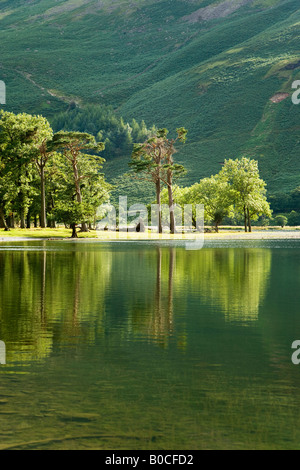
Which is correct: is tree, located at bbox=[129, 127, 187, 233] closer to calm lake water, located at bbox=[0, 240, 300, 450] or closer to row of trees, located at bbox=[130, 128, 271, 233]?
row of trees, located at bbox=[130, 128, 271, 233]

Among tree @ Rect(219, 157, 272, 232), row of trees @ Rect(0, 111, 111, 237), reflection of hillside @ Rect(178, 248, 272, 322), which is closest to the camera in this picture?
reflection of hillside @ Rect(178, 248, 272, 322)

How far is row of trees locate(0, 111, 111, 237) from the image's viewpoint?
250 ft

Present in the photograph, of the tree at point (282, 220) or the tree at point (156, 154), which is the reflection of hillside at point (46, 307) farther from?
the tree at point (282, 220)

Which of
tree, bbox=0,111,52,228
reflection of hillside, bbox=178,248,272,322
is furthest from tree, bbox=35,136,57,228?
reflection of hillside, bbox=178,248,272,322

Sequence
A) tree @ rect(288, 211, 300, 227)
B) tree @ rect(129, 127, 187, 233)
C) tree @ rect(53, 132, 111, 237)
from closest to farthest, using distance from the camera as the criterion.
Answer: tree @ rect(53, 132, 111, 237) → tree @ rect(129, 127, 187, 233) → tree @ rect(288, 211, 300, 227)

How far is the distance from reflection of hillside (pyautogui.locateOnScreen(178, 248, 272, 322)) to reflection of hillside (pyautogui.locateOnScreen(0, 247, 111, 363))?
3.44 m

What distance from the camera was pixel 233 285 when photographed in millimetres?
21766

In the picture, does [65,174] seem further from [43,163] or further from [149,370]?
[149,370]

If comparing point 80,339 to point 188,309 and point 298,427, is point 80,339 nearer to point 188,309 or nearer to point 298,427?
point 188,309

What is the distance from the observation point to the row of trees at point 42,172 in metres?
76.2

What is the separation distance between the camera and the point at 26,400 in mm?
7789

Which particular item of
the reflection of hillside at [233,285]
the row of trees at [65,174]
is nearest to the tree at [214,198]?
the row of trees at [65,174]

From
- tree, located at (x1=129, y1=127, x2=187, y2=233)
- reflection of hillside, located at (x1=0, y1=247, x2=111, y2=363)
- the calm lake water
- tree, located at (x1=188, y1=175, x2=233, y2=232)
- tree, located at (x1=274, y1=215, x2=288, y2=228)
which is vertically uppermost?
tree, located at (x1=129, y1=127, x2=187, y2=233)

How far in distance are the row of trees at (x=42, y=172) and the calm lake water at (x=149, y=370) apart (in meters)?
57.3
